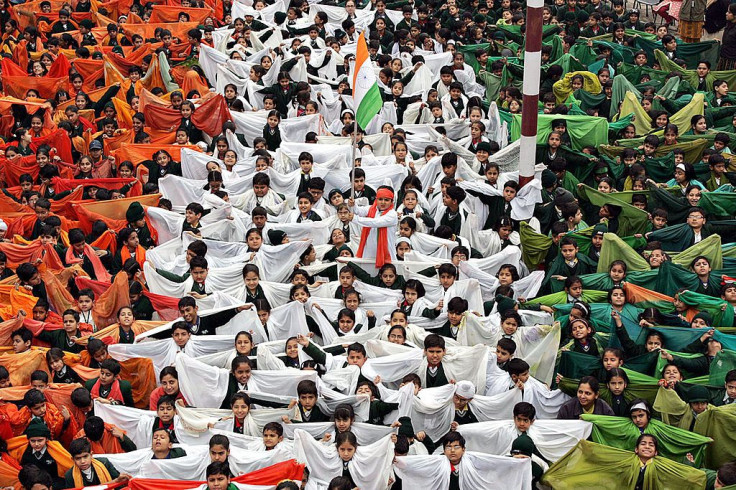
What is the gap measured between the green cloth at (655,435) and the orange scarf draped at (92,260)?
20.6ft

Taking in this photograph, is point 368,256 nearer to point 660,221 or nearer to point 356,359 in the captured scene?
point 356,359

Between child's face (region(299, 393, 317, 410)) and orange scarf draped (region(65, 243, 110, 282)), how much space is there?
3.81 m

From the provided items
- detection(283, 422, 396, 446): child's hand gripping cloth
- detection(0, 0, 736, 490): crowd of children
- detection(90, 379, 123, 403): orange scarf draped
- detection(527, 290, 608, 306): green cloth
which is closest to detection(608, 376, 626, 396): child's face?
detection(0, 0, 736, 490): crowd of children

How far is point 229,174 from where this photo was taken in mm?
18031

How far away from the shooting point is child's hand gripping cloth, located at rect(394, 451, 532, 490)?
40.7ft

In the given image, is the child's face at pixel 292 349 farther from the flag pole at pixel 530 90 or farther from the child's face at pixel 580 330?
the flag pole at pixel 530 90

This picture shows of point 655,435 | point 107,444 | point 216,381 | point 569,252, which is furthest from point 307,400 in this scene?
point 569,252

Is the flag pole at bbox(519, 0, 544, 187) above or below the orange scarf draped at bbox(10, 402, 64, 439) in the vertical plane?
above

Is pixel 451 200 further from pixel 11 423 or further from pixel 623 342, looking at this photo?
pixel 11 423

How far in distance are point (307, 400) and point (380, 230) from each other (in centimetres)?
317

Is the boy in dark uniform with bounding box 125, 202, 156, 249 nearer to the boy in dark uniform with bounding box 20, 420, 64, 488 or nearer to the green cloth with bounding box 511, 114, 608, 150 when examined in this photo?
the boy in dark uniform with bounding box 20, 420, 64, 488

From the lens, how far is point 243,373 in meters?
13.6

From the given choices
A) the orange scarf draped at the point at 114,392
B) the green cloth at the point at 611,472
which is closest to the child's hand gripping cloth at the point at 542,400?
the green cloth at the point at 611,472

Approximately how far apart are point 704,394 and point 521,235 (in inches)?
162
